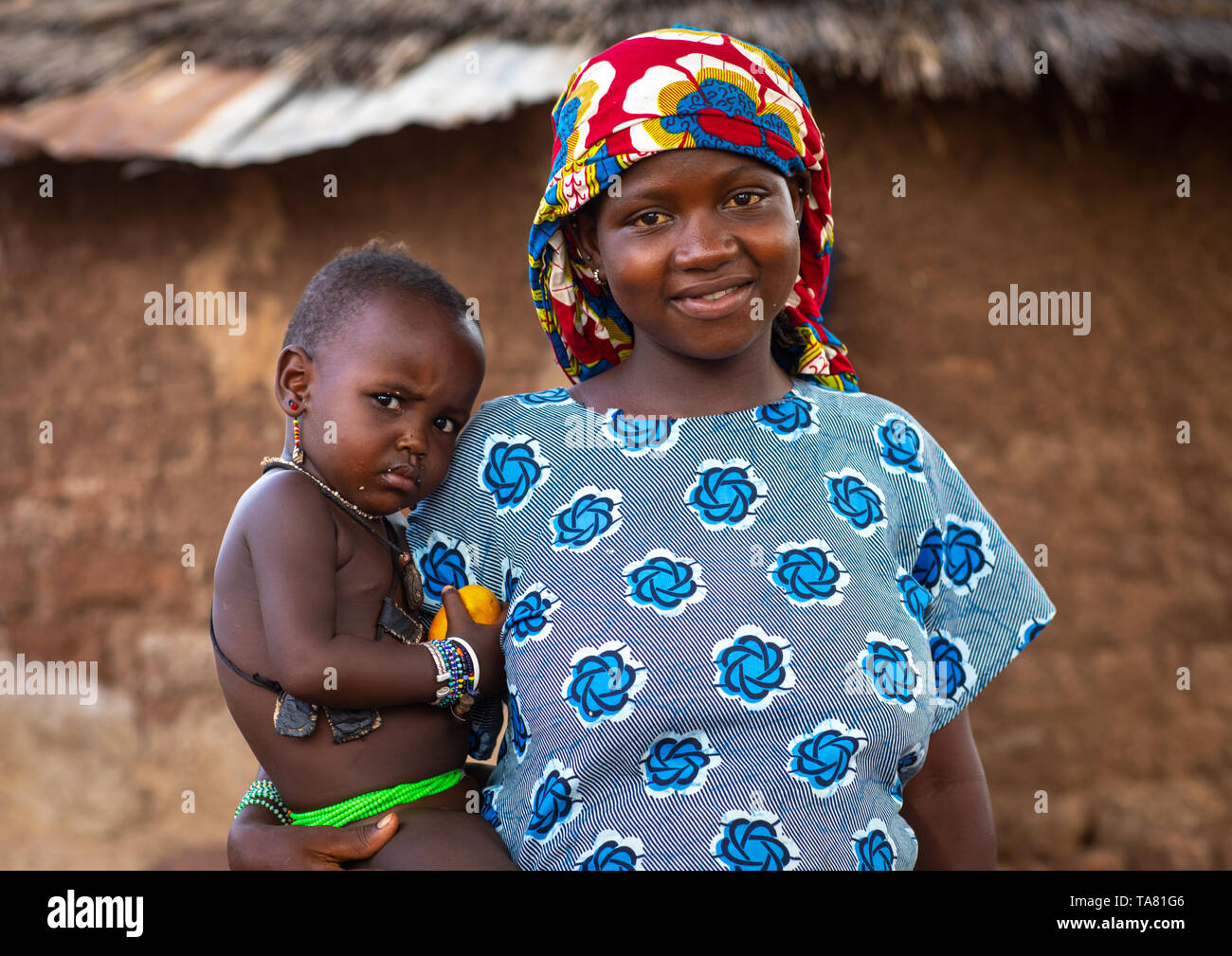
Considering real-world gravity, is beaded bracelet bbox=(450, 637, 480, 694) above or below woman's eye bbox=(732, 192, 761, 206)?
below

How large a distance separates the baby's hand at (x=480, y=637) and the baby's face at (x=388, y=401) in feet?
0.61

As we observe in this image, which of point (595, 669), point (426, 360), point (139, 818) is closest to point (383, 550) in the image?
point (426, 360)

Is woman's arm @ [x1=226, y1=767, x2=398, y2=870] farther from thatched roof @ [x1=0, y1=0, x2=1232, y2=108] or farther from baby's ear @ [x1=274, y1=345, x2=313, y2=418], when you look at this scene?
thatched roof @ [x1=0, y1=0, x2=1232, y2=108]

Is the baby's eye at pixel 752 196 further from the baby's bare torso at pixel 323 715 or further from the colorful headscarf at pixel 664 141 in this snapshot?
the baby's bare torso at pixel 323 715

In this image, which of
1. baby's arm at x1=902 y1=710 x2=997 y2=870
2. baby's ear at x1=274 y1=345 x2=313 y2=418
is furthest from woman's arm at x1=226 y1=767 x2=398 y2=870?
baby's arm at x1=902 y1=710 x2=997 y2=870

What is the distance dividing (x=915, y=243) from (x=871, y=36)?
79 cm

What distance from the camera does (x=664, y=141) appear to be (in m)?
1.71

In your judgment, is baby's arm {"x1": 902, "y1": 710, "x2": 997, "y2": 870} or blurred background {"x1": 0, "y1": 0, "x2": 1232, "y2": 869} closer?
baby's arm {"x1": 902, "y1": 710, "x2": 997, "y2": 870}

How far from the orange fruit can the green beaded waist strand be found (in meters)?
0.22

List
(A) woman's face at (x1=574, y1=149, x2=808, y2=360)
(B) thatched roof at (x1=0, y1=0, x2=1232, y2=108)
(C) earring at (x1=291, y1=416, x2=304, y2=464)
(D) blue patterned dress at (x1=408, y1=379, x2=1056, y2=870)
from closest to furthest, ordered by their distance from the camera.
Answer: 1. (D) blue patterned dress at (x1=408, y1=379, x2=1056, y2=870)
2. (A) woman's face at (x1=574, y1=149, x2=808, y2=360)
3. (C) earring at (x1=291, y1=416, x2=304, y2=464)
4. (B) thatched roof at (x1=0, y1=0, x2=1232, y2=108)

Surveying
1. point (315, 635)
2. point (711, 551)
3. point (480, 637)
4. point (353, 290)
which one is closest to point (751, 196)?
point (711, 551)

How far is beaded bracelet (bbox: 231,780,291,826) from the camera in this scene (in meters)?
1.78

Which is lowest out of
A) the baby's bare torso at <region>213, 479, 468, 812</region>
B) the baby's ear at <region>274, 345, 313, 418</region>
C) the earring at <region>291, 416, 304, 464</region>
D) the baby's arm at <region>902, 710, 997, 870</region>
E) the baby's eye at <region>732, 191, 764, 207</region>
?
the baby's arm at <region>902, 710, 997, 870</region>

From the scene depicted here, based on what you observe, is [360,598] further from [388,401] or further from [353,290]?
[353,290]
